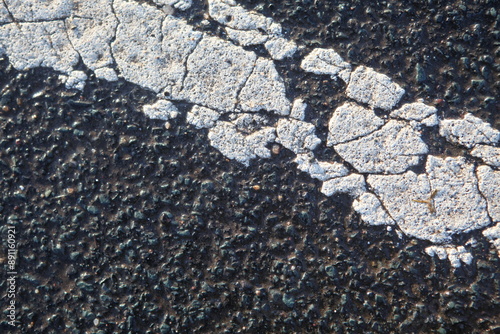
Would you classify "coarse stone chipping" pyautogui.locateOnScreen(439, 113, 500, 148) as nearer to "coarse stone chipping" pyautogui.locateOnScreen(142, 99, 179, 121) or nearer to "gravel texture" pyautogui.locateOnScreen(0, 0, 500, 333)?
"gravel texture" pyautogui.locateOnScreen(0, 0, 500, 333)

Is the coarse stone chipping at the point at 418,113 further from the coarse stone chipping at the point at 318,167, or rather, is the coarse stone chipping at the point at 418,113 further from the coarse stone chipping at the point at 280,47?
the coarse stone chipping at the point at 280,47

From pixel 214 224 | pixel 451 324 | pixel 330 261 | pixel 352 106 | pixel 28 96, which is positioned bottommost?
pixel 451 324

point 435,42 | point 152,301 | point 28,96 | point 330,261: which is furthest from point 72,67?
point 435,42

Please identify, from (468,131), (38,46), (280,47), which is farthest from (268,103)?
(38,46)

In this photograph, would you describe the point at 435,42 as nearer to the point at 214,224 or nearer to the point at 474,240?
the point at 474,240

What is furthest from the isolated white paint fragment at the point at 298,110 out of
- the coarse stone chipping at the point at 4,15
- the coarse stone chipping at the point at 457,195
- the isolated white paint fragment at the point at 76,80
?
the coarse stone chipping at the point at 4,15

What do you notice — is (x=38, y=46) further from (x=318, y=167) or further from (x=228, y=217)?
(x=318, y=167)

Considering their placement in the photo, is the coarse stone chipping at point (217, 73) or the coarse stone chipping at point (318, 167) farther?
the coarse stone chipping at point (217, 73)
